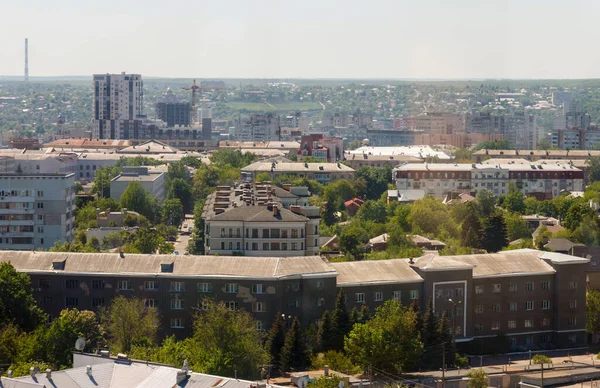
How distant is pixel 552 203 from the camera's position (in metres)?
52.3

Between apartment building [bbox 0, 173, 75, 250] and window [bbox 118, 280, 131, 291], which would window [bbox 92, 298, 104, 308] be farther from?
apartment building [bbox 0, 173, 75, 250]

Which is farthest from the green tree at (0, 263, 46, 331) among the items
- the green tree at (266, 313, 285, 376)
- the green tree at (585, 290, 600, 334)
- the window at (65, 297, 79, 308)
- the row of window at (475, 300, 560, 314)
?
the green tree at (585, 290, 600, 334)

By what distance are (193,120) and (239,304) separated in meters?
113

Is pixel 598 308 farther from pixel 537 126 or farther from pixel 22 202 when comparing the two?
pixel 537 126

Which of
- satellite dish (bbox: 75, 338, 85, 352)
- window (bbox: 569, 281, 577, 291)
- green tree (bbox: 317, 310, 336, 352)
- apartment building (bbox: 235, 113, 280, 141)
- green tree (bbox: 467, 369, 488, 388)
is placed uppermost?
satellite dish (bbox: 75, 338, 85, 352)

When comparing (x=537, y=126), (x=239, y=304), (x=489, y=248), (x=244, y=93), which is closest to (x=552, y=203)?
(x=489, y=248)

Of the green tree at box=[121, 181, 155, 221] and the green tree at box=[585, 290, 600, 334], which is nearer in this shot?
the green tree at box=[585, 290, 600, 334]

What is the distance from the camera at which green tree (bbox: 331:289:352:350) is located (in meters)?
25.6

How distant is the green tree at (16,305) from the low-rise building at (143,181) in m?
27.3

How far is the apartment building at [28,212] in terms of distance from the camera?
3903cm

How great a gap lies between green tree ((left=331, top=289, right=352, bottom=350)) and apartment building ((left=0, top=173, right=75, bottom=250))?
14861 mm

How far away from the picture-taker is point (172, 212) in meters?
51.4

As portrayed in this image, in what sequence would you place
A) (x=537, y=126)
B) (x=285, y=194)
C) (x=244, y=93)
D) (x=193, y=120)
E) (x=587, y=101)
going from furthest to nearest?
(x=244, y=93) < (x=587, y=101) < (x=193, y=120) < (x=537, y=126) < (x=285, y=194)

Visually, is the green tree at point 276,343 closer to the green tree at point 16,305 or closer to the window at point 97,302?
the window at point 97,302
